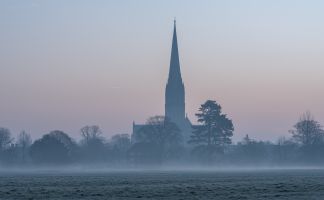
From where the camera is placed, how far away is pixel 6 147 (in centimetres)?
16088

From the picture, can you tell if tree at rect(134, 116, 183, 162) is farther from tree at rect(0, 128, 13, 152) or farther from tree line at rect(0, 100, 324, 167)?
tree at rect(0, 128, 13, 152)

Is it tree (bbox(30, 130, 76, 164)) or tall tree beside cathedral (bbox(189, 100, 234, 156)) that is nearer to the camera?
tree (bbox(30, 130, 76, 164))

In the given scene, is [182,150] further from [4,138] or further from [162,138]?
[4,138]

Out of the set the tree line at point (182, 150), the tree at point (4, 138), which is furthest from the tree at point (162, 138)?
the tree at point (4, 138)

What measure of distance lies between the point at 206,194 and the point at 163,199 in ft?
14.9

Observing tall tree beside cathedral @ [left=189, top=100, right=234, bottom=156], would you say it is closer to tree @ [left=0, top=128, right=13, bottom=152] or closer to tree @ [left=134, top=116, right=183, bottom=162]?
tree @ [left=134, top=116, right=183, bottom=162]

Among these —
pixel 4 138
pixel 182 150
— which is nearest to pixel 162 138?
pixel 182 150

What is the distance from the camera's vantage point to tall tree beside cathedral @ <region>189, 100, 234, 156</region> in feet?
499

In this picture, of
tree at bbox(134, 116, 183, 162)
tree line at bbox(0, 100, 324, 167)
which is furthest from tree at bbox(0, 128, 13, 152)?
tree at bbox(134, 116, 183, 162)

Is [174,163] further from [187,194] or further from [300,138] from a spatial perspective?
[187,194]

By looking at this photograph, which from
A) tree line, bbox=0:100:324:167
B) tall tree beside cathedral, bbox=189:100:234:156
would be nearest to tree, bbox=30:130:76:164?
tree line, bbox=0:100:324:167

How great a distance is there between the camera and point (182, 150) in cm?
15038

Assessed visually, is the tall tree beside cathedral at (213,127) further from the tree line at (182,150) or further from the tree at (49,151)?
the tree at (49,151)

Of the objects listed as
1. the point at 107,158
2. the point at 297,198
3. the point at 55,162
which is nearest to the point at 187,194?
the point at 297,198
